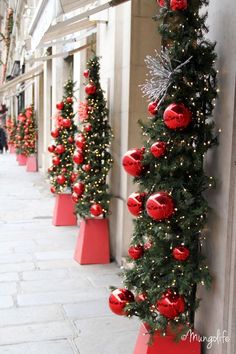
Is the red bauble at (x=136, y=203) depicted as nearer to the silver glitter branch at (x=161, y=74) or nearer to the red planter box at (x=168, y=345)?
the silver glitter branch at (x=161, y=74)

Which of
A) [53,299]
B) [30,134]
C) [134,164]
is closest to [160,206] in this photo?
[134,164]

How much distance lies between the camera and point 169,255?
3324 millimetres

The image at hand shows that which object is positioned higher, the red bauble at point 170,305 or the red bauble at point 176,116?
the red bauble at point 176,116

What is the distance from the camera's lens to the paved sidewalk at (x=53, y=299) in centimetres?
413

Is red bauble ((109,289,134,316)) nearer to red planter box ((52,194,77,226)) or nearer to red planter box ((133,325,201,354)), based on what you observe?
red planter box ((133,325,201,354))

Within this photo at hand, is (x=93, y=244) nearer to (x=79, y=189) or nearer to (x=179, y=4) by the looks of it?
(x=79, y=189)

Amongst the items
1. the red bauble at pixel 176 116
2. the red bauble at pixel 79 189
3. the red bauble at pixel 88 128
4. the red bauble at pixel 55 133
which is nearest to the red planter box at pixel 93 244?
the red bauble at pixel 79 189

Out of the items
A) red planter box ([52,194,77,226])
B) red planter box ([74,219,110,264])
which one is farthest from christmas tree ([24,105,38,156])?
red planter box ([74,219,110,264])

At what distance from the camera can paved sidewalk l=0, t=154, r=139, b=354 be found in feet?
13.5

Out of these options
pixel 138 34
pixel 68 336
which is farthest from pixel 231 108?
pixel 138 34

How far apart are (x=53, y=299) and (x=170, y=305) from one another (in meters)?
2.30

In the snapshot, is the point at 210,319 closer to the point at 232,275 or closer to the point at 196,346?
the point at 196,346

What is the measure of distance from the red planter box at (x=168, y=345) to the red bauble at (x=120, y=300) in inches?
8.5

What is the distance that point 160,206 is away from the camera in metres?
3.14
